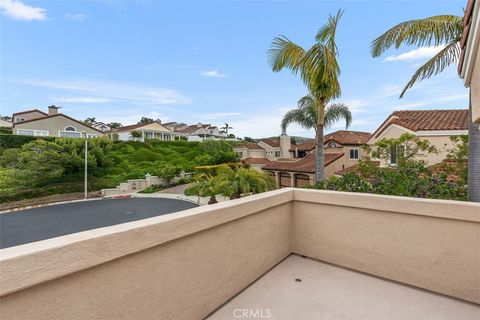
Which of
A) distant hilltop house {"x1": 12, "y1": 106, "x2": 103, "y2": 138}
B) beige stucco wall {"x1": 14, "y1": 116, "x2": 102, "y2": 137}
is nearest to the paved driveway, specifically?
distant hilltop house {"x1": 12, "y1": 106, "x2": 103, "y2": 138}

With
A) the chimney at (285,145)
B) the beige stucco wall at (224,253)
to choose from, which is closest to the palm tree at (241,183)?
the beige stucco wall at (224,253)

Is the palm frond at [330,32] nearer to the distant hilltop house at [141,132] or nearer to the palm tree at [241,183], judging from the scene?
the palm tree at [241,183]

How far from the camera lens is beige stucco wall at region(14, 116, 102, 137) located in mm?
29625

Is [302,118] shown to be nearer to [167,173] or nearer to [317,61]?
[317,61]

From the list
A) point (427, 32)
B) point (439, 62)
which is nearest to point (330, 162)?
point (439, 62)

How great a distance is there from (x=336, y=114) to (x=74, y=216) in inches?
821

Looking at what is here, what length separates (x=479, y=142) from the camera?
4273 millimetres

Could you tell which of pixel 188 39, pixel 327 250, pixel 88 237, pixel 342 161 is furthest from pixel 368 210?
pixel 342 161

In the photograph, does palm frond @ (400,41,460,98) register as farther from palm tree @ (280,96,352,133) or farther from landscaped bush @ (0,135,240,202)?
landscaped bush @ (0,135,240,202)

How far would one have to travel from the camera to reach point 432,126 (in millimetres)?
11531

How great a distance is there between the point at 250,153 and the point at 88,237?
36245mm

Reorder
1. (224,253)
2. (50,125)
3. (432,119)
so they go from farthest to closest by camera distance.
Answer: (50,125)
(432,119)
(224,253)

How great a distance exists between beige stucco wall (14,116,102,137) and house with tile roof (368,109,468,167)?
3877cm

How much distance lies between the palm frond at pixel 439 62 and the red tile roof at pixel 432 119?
7524 mm
